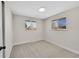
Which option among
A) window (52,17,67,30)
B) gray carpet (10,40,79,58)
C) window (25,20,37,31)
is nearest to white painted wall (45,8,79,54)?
window (52,17,67,30)

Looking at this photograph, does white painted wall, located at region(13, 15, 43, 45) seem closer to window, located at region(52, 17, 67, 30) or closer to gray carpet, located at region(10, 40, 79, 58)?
gray carpet, located at region(10, 40, 79, 58)

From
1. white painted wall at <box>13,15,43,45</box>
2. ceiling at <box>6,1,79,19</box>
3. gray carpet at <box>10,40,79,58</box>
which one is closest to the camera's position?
ceiling at <box>6,1,79,19</box>

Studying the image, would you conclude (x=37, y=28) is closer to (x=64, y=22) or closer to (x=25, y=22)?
(x=25, y=22)

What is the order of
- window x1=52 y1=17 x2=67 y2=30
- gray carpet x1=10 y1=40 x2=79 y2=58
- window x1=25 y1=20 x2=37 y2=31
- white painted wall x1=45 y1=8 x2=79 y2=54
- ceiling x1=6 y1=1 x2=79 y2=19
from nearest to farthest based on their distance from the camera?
1. ceiling x1=6 y1=1 x2=79 y2=19
2. gray carpet x1=10 y1=40 x2=79 y2=58
3. white painted wall x1=45 y1=8 x2=79 y2=54
4. window x1=52 y1=17 x2=67 y2=30
5. window x1=25 y1=20 x2=37 y2=31

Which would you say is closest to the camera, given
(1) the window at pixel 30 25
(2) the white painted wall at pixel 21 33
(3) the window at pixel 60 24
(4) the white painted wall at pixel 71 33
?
(4) the white painted wall at pixel 71 33

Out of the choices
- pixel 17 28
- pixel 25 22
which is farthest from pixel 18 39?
pixel 25 22

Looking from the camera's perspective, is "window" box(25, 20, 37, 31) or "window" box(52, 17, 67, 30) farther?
"window" box(25, 20, 37, 31)

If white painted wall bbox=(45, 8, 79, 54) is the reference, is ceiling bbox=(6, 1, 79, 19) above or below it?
above

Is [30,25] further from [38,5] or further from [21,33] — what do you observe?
[38,5]

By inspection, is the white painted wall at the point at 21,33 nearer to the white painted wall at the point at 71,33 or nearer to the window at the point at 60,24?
the window at the point at 60,24

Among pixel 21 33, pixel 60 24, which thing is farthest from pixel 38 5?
pixel 21 33

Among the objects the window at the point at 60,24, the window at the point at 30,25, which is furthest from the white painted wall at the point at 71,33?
the window at the point at 30,25

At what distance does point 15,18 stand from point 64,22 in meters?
2.99

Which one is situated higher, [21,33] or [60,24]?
[60,24]
